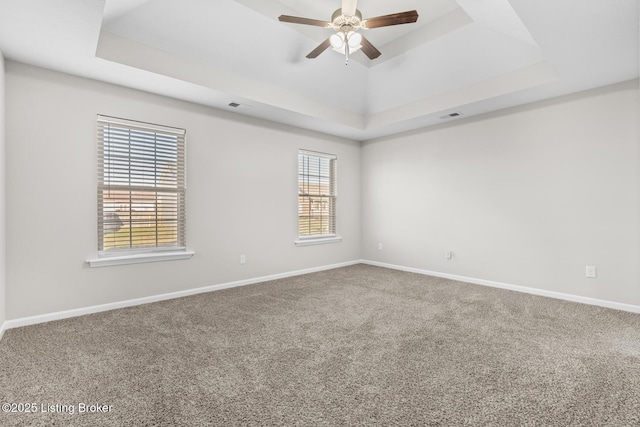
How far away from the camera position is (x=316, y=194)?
534 centimetres

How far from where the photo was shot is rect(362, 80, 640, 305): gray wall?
10.8 feet

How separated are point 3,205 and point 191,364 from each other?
88.3 inches

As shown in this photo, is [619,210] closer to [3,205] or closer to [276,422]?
[276,422]

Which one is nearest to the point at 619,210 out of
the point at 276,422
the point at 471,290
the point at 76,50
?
the point at 471,290

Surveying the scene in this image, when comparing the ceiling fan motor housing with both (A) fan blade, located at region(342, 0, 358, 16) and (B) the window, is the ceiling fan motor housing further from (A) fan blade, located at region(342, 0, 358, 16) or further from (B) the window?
(B) the window

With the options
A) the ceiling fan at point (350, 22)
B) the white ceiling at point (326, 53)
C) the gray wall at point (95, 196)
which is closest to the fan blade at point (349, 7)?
the ceiling fan at point (350, 22)

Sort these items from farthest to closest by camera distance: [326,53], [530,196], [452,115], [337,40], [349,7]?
[452,115] < [530,196] < [326,53] < [337,40] < [349,7]

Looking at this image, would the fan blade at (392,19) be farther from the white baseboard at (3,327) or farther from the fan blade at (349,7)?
the white baseboard at (3,327)

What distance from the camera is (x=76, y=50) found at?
2.60 meters

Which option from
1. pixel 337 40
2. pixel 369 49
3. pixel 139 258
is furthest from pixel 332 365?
pixel 369 49

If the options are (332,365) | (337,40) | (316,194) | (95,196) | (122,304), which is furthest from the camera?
(316,194)

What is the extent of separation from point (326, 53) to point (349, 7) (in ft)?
3.98

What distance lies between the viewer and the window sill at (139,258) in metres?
3.17

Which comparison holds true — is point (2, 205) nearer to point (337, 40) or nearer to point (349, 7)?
point (337, 40)
